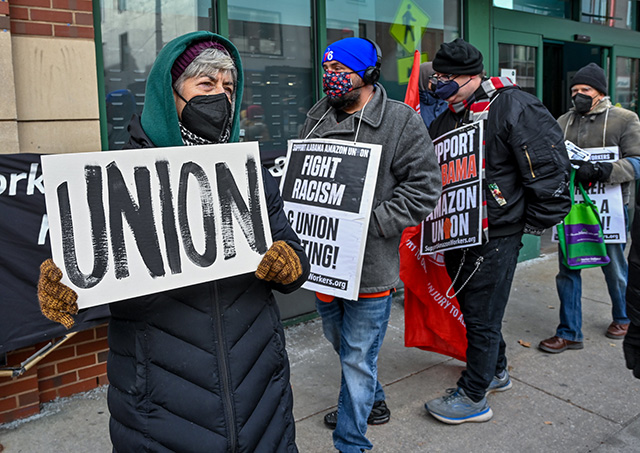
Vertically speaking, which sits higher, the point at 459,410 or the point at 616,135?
the point at 616,135

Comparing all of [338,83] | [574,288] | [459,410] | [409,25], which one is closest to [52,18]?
[338,83]

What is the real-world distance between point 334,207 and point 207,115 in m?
1.09

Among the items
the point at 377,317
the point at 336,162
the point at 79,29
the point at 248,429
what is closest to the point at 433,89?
the point at 336,162

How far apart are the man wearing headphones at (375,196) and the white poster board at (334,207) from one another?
0.33 feet

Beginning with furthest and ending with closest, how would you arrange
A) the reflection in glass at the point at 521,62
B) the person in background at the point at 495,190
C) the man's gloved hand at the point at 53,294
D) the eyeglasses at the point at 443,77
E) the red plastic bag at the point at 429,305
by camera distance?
the reflection in glass at the point at 521,62 → the red plastic bag at the point at 429,305 → the eyeglasses at the point at 443,77 → the person in background at the point at 495,190 → the man's gloved hand at the point at 53,294

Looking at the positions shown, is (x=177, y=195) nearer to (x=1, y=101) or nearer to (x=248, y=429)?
(x=248, y=429)

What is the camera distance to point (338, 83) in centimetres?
282

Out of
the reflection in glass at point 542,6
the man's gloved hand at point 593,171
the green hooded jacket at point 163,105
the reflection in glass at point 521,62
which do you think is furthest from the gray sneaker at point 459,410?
the reflection in glass at point 542,6

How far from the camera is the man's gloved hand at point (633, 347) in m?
2.42

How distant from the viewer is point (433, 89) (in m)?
3.38

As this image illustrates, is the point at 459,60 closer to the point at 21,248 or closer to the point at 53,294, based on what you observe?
the point at 53,294

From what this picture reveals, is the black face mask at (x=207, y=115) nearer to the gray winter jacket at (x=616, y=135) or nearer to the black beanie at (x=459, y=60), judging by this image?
the black beanie at (x=459, y=60)

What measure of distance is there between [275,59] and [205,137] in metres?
3.11

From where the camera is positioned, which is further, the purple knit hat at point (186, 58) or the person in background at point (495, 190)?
the person in background at point (495, 190)
